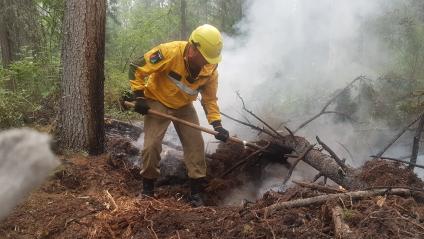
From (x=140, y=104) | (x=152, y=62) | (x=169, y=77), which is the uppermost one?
(x=152, y=62)

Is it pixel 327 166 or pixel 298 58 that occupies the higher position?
pixel 298 58

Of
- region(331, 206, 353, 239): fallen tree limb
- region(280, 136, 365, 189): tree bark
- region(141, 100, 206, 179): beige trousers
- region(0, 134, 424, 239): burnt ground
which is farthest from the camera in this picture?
region(141, 100, 206, 179): beige trousers

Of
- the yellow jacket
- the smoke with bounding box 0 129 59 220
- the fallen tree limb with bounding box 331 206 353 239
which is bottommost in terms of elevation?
the smoke with bounding box 0 129 59 220

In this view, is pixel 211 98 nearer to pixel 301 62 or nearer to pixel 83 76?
pixel 83 76

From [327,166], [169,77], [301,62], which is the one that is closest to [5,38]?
[169,77]

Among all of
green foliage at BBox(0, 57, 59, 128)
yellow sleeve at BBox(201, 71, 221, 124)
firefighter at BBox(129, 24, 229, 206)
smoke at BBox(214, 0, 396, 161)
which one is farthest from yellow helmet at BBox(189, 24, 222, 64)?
smoke at BBox(214, 0, 396, 161)

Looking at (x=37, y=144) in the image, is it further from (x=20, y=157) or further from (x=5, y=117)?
(x=5, y=117)

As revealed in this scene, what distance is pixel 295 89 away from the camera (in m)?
11.6

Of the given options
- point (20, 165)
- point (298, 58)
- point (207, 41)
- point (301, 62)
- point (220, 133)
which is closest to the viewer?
point (20, 165)

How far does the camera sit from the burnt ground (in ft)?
9.82

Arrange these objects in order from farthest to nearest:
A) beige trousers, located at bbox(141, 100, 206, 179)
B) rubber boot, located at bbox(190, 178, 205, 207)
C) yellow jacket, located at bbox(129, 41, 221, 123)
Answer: rubber boot, located at bbox(190, 178, 205, 207), beige trousers, located at bbox(141, 100, 206, 179), yellow jacket, located at bbox(129, 41, 221, 123)

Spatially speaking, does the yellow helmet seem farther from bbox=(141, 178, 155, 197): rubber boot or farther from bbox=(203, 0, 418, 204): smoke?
bbox=(203, 0, 418, 204): smoke

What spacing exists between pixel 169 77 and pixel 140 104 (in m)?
0.45

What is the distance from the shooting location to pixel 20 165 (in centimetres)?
400
